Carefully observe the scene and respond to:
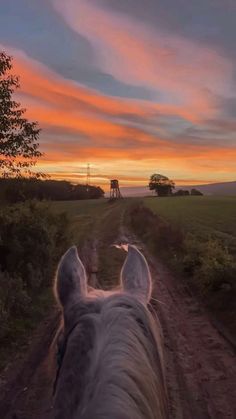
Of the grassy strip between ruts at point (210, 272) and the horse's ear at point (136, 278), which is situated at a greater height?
the horse's ear at point (136, 278)

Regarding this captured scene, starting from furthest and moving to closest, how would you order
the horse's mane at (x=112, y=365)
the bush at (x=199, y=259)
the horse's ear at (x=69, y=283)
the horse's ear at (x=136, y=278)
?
the bush at (x=199, y=259), the horse's ear at (x=136, y=278), the horse's ear at (x=69, y=283), the horse's mane at (x=112, y=365)

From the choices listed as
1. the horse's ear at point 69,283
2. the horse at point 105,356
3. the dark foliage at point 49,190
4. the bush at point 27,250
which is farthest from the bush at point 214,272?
the horse at point 105,356

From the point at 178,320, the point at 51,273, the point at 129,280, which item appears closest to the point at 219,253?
the point at 178,320

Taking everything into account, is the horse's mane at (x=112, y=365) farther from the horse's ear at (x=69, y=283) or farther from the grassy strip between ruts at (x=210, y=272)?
the grassy strip between ruts at (x=210, y=272)

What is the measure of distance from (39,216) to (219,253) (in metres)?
6.35

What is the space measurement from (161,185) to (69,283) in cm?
13007

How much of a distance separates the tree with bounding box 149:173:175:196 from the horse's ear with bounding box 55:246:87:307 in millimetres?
Result: 127840

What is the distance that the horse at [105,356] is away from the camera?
4.18 feet

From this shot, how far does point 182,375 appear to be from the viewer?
668 centimetres

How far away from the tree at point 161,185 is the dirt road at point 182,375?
120887mm

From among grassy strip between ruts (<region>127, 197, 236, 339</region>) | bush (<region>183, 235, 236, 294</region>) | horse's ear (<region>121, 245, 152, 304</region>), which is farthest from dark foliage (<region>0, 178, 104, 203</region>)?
horse's ear (<region>121, 245, 152, 304</region>)

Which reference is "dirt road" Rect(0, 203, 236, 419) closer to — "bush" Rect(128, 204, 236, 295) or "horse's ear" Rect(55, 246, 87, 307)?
"bush" Rect(128, 204, 236, 295)

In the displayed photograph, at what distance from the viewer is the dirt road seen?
5785 millimetres

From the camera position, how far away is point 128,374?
4.43 feet
